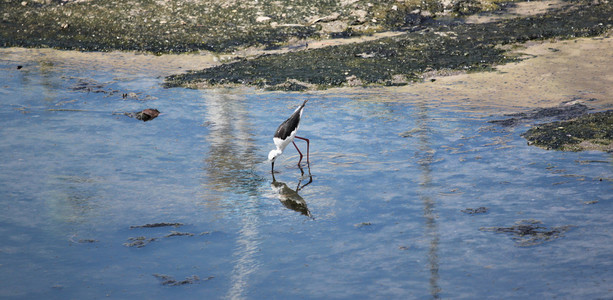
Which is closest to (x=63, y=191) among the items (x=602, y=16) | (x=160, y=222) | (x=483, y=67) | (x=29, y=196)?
(x=29, y=196)

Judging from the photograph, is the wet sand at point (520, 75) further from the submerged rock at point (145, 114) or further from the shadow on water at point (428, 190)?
the submerged rock at point (145, 114)

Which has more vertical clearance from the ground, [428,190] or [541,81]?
[541,81]

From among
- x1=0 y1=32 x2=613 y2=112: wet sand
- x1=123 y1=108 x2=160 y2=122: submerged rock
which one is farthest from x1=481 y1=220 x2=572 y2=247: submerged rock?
x1=123 y1=108 x2=160 y2=122: submerged rock

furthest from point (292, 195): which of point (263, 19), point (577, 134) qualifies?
point (263, 19)

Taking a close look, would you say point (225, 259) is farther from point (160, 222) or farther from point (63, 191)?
point (63, 191)

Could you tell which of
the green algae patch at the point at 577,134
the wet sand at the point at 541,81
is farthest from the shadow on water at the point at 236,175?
the green algae patch at the point at 577,134

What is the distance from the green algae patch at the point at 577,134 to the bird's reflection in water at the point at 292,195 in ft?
8.85

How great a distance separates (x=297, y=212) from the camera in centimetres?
560

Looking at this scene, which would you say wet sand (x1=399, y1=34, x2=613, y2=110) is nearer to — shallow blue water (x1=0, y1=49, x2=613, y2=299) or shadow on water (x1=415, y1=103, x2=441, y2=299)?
shallow blue water (x1=0, y1=49, x2=613, y2=299)

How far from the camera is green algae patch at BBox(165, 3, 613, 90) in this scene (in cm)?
1011

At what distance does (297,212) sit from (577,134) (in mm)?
3558

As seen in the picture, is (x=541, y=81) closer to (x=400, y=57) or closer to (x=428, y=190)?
(x=400, y=57)

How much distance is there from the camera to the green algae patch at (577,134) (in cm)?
678

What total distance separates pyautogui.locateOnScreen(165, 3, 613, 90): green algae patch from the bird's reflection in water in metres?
3.62
